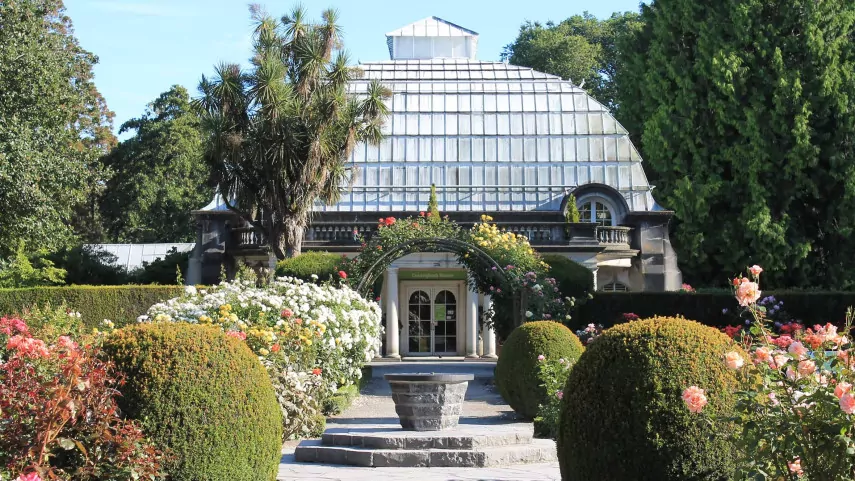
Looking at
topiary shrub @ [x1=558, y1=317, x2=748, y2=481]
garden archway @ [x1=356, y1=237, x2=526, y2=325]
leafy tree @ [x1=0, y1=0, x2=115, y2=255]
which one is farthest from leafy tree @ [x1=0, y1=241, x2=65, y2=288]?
topiary shrub @ [x1=558, y1=317, x2=748, y2=481]

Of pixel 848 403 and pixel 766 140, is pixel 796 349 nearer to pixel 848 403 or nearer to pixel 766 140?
pixel 848 403

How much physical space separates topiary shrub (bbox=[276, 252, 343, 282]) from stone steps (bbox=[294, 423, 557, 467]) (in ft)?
34.3

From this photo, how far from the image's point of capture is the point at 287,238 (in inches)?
1077

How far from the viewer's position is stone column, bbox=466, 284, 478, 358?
3157 cm

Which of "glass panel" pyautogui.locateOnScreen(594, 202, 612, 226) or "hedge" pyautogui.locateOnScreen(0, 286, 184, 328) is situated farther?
"glass panel" pyautogui.locateOnScreen(594, 202, 612, 226)

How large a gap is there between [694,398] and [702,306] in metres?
18.3

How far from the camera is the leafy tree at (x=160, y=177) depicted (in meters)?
46.5

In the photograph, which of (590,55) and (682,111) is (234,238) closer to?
(682,111)

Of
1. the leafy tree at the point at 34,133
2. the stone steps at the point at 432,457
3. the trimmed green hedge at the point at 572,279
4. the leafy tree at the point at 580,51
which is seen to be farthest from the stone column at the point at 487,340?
the leafy tree at the point at 580,51

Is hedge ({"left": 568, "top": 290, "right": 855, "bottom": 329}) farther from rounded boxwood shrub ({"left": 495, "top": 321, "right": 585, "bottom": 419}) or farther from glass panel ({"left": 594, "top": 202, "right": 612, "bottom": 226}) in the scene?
glass panel ({"left": 594, "top": 202, "right": 612, "bottom": 226})

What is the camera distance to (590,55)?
55812mm

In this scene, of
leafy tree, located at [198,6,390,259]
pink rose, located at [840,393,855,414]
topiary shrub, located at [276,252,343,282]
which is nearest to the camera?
pink rose, located at [840,393,855,414]

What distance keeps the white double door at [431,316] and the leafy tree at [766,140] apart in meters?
8.29

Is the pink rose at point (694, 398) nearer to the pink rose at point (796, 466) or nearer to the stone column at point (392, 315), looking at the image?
the pink rose at point (796, 466)
